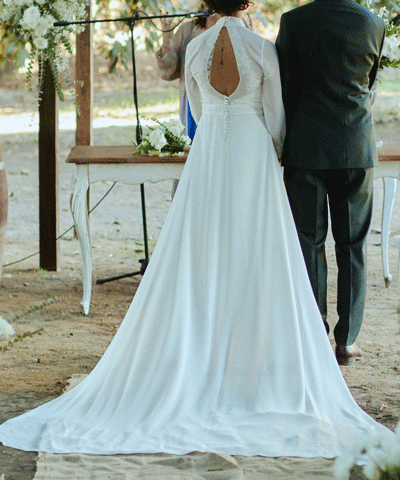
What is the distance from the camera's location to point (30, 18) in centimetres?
390

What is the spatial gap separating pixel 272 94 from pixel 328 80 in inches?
11.4

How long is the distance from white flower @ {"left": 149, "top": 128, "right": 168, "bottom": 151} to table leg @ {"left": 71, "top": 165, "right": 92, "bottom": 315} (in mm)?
443

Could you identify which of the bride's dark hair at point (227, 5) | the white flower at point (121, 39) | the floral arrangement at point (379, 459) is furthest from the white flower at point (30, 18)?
the floral arrangement at point (379, 459)

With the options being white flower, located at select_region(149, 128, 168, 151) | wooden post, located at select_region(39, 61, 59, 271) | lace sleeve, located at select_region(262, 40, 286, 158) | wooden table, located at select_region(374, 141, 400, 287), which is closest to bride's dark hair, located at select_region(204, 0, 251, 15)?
lace sleeve, located at select_region(262, 40, 286, 158)

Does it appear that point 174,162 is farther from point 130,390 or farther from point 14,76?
point 14,76

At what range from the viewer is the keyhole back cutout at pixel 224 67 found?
2.76 meters

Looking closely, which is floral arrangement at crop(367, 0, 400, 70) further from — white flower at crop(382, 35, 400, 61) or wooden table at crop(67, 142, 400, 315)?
wooden table at crop(67, 142, 400, 315)

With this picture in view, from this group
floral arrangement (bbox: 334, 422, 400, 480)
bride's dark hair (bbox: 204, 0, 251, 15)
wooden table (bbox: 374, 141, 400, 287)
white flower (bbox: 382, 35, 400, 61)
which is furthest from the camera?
wooden table (bbox: 374, 141, 400, 287)

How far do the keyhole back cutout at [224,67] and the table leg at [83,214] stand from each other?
1.39 m

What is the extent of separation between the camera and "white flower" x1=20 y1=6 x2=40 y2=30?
3.90m

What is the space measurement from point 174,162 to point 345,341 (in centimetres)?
143

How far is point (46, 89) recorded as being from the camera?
16.3ft

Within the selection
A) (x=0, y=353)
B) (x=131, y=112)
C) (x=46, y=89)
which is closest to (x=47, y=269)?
(x=46, y=89)

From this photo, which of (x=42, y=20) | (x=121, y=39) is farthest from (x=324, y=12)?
(x=121, y=39)
